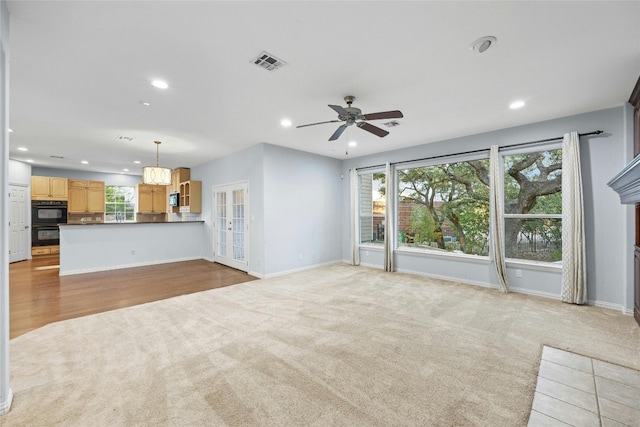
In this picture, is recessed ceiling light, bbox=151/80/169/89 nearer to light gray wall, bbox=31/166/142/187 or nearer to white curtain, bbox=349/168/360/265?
white curtain, bbox=349/168/360/265

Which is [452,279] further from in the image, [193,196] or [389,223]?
[193,196]

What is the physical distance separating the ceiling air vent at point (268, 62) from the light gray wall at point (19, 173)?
28.1 ft

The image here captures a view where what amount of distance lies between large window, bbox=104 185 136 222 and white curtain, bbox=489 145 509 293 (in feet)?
37.4

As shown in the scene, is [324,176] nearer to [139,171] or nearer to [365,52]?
[365,52]

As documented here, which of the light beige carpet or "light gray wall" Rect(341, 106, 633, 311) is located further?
"light gray wall" Rect(341, 106, 633, 311)

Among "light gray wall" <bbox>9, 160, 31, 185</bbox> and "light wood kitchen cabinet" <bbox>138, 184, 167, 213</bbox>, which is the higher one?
"light gray wall" <bbox>9, 160, 31, 185</bbox>

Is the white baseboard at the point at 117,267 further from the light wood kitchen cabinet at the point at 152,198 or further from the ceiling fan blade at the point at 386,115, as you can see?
the ceiling fan blade at the point at 386,115

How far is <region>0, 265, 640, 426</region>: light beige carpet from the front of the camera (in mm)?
1840

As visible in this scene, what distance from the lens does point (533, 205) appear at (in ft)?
14.8

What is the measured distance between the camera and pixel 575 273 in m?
3.88

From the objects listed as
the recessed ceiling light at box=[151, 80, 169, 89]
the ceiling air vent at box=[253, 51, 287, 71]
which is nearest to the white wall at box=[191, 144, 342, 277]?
the recessed ceiling light at box=[151, 80, 169, 89]

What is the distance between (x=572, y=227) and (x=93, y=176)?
1270 centimetres

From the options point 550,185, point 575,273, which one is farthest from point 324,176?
point 575,273

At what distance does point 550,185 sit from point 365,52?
3.93 meters
